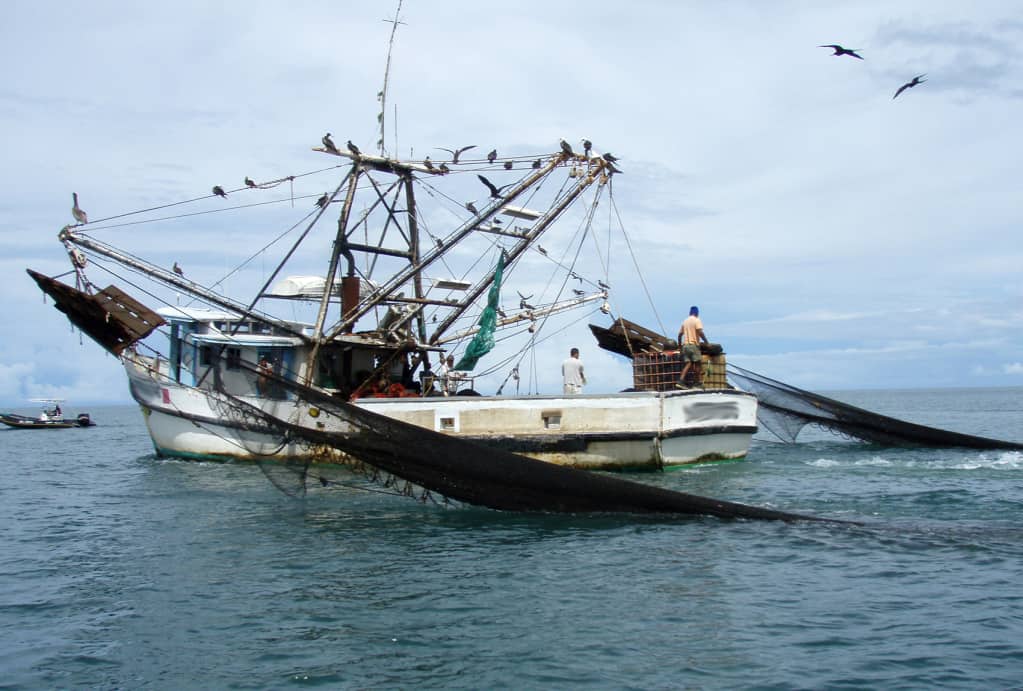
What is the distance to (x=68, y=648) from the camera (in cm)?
708

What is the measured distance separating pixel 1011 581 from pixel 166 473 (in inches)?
633

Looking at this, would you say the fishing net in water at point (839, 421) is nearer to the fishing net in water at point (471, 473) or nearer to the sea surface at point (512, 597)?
the sea surface at point (512, 597)

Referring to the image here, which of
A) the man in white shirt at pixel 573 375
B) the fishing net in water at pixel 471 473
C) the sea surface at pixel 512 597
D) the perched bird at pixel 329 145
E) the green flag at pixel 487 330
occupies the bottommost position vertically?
the sea surface at pixel 512 597

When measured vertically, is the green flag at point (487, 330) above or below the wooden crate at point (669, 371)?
above

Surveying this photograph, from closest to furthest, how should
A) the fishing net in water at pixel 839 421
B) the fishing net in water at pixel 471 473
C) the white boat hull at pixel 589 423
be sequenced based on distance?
the fishing net in water at pixel 471 473 → the white boat hull at pixel 589 423 → the fishing net in water at pixel 839 421

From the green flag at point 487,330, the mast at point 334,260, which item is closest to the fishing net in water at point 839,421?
the green flag at point 487,330

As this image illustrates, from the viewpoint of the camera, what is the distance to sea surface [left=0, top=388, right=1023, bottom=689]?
6.37 meters

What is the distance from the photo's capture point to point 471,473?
11.0 metres

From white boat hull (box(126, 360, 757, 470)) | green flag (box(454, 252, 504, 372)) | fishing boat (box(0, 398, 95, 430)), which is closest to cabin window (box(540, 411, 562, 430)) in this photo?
white boat hull (box(126, 360, 757, 470))

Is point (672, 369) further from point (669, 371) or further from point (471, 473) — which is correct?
point (471, 473)

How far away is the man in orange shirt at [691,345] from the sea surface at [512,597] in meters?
4.67

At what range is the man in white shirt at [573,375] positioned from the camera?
62.0 feet

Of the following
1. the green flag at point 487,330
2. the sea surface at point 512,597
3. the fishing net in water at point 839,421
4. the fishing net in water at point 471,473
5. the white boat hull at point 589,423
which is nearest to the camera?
the sea surface at point 512,597

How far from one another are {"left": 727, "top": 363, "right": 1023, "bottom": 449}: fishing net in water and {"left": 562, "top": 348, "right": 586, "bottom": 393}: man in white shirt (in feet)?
15.9
